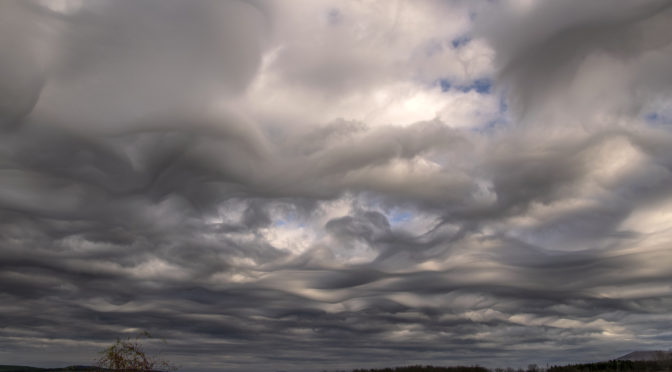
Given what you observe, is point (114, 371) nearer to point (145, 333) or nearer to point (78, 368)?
point (145, 333)

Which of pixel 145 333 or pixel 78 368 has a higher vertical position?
pixel 145 333

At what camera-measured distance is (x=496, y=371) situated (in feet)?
241

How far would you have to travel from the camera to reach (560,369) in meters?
68.9

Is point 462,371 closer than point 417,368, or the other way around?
point 462,371

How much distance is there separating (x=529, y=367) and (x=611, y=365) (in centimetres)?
1165

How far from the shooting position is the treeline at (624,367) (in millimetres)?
59056

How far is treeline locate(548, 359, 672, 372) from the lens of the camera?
5906 cm

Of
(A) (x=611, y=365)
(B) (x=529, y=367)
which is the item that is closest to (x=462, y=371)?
(B) (x=529, y=367)

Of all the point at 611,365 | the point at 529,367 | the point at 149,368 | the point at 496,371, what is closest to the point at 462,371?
the point at 496,371

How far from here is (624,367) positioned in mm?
62094

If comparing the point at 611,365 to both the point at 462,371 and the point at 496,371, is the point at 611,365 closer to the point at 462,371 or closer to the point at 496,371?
the point at 496,371

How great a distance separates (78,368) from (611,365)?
6504 cm

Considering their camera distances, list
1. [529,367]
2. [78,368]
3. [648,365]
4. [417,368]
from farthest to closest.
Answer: [417,368]
[529,367]
[648,365]
[78,368]

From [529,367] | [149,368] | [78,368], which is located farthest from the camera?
[529,367]
